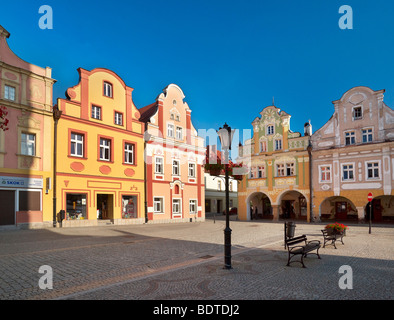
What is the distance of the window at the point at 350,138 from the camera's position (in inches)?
1146

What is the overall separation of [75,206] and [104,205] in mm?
3421

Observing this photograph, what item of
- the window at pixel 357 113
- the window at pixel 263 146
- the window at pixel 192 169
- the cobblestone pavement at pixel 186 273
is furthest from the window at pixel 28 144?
the window at pixel 357 113

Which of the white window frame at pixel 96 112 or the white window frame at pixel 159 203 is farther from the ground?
the white window frame at pixel 96 112

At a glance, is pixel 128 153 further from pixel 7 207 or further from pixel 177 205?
pixel 7 207

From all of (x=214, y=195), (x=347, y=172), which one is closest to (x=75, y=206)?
(x=347, y=172)

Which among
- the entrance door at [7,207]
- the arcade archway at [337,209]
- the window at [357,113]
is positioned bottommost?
the arcade archway at [337,209]

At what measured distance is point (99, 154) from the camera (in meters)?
23.8

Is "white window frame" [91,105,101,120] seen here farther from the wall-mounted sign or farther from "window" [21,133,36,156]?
the wall-mounted sign

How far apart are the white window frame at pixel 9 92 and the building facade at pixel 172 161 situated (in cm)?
1089

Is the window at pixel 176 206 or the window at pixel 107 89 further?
the window at pixel 176 206

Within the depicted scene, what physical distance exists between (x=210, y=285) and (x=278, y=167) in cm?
2807

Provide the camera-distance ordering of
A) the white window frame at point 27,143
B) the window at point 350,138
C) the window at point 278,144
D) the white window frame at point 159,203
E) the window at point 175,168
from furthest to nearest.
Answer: the window at point 278,144
the window at point 175,168
the window at point 350,138
the white window frame at point 159,203
the white window frame at point 27,143

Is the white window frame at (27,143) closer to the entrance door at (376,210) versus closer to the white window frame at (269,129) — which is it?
the white window frame at (269,129)

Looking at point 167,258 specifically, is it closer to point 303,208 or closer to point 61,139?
point 61,139
